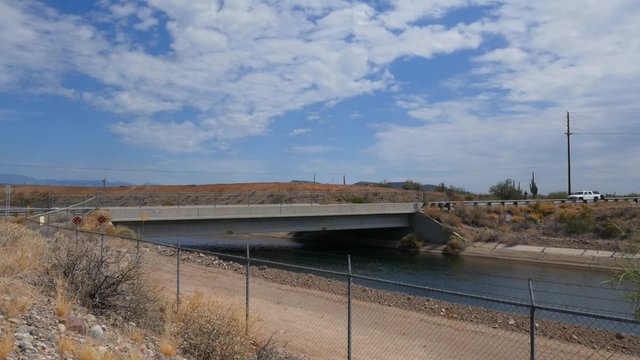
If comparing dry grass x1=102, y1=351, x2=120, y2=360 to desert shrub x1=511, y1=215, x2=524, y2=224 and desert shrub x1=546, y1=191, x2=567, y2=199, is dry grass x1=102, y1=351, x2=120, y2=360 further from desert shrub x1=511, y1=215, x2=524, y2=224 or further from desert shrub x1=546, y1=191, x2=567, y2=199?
desert shrub x1=546, y1=191, x2=567, y2=199

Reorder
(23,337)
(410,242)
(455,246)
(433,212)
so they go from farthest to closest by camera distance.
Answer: (433,212), (410,242), (455,246), (23,337)

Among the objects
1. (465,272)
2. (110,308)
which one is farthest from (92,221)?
(110,308)

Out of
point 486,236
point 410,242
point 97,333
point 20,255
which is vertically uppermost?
point 20,255

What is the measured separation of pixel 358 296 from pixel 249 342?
34.4ft

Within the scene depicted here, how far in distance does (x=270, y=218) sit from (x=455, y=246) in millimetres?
15599

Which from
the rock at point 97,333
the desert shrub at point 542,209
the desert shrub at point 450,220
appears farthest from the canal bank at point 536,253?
the rock at point 97,333

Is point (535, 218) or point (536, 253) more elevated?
point (535, 218)

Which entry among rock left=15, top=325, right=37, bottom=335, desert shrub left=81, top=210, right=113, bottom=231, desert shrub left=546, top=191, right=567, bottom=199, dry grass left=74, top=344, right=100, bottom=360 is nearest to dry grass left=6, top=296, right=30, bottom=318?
rock left=15, top=325, right=37, bottom=335

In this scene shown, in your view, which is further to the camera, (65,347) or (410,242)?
(410,242)

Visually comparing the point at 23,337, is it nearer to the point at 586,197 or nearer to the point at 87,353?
the point at 87,353

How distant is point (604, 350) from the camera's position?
14055 mm

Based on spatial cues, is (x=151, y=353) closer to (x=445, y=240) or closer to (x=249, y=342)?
(x=249, y=342)

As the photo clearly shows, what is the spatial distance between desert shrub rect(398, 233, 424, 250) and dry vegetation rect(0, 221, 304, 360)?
42.1m

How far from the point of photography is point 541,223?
184ft
